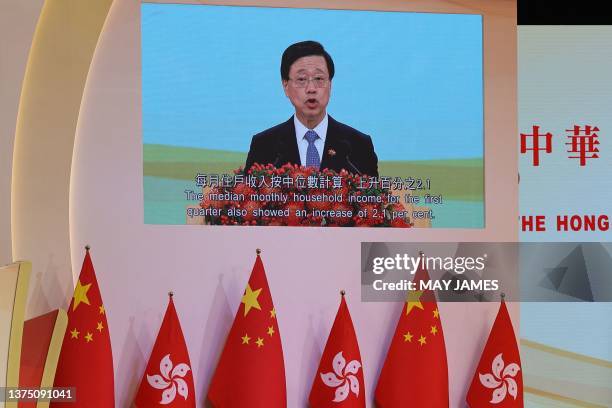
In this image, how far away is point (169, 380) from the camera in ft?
12.1

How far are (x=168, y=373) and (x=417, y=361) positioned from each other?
1.20 metres

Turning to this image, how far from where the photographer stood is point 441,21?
4.12 meters

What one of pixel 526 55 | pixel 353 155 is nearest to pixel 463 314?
pixel 353 155

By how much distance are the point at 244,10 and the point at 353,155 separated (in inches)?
36.1

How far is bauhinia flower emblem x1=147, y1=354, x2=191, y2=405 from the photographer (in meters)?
3.69

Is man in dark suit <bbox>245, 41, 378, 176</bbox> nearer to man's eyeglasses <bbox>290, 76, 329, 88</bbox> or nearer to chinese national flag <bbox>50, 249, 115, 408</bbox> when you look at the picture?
man's eyeglasses <bbox>290, 76, 329, 88</bbox>

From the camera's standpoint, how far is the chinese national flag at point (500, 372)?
12.6 ft

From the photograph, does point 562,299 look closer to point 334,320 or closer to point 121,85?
point 334,320

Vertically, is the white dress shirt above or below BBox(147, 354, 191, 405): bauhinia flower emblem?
above

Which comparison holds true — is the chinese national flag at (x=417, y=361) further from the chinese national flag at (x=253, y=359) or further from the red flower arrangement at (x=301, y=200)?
the chinese national flag at (x=253, y=359)

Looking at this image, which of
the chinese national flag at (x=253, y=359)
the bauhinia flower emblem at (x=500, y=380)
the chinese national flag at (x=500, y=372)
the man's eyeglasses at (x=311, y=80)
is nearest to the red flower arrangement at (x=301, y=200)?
the chinese national flag at (x=253, y=359)

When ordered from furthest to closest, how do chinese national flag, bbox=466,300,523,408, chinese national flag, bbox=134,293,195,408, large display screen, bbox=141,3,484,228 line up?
1. large display screen, bbox=141,3,484,228
2. chinese national flag, bbox=466,300,523,408
3. chinese national flag, bbox=134,293,195,408

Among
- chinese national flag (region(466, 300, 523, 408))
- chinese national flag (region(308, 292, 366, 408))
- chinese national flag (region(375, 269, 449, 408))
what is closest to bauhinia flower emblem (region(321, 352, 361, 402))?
chinese national flag (region(308, 292, 366, 408))

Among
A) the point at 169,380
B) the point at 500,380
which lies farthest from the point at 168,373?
the point at 500,380
